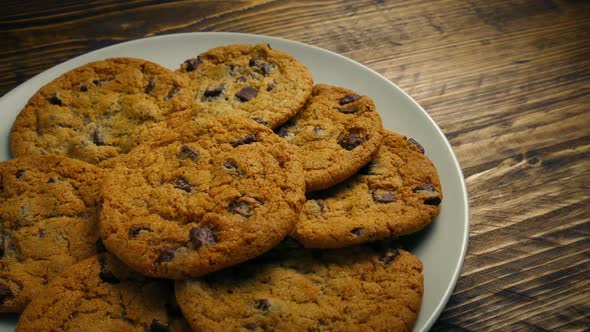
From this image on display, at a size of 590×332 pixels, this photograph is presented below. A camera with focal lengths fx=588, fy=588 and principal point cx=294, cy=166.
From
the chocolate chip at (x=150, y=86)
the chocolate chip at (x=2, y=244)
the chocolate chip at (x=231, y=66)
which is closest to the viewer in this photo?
the chocolate chip at (x=2, y=244)

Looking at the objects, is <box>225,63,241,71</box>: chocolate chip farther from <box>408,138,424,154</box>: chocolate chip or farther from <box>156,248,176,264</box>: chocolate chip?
<box>156,248,176,264</box>: chocolate chip

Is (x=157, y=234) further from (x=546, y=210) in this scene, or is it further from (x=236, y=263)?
(x=546, y=210)

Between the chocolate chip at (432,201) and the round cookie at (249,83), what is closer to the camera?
the chocolate chip at (432,201)

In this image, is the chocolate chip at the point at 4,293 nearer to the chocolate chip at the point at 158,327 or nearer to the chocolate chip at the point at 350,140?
the chocolate chip at the point at 158,327

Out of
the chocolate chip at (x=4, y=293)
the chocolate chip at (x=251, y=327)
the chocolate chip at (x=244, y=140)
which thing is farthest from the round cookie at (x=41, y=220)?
the chocolate chip at (x=251, y=327)

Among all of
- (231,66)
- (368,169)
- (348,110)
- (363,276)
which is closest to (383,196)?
(368,169)

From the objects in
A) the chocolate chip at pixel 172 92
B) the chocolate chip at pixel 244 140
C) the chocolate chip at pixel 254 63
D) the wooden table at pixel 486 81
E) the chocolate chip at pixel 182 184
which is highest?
the chocolate chip at pixel 172 92

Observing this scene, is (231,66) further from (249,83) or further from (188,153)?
(188,153)
